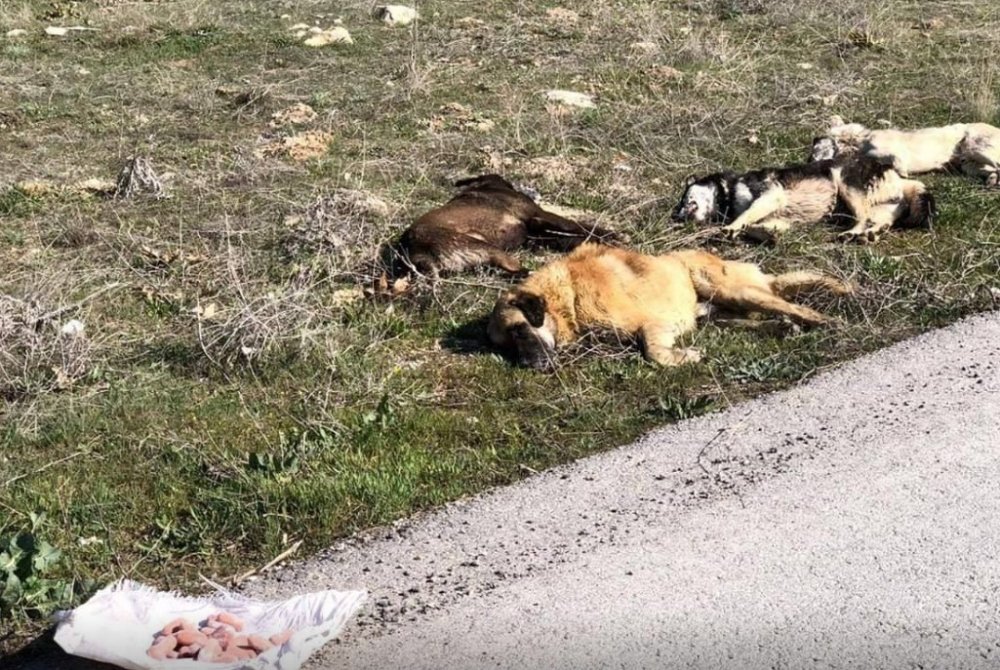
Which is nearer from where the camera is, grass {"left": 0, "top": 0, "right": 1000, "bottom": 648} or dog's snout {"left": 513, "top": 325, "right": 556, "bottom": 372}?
grass {"left": 0, "top": 0, "right": 1000, "bottom": 648}

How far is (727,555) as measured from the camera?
16.4 feet

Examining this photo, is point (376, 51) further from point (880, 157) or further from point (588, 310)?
point (588, 310)

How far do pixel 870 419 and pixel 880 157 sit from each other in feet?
16.8

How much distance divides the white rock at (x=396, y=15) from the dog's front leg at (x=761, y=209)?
375 inches

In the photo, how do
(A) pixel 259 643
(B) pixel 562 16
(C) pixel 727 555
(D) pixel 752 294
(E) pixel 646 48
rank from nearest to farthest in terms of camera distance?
1. (A) pixel 259 643
2. (C) pixel 727 555
3. (D) pixel 752 294
4. (E) pixel 646 48
5. (B) pixel 562 16

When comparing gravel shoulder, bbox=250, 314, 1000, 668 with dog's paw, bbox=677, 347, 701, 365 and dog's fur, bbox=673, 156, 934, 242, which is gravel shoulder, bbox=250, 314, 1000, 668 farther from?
dog's fur, bbox=673, 156, 934, 242

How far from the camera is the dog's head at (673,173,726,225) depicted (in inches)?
375

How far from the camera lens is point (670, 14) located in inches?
701

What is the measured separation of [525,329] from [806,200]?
360 centimetres

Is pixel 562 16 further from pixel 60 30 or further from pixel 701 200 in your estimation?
pixel 701 200

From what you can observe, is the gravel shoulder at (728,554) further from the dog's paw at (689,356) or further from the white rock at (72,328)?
the white rock at (72,328)

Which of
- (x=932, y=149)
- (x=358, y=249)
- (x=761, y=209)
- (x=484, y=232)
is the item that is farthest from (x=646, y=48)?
(x=358, y=249)

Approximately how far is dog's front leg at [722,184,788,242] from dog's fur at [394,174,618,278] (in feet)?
3.04

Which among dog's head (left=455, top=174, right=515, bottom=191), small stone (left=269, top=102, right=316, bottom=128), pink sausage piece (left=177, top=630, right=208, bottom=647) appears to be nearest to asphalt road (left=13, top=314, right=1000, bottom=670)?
pink sausage piece (left=177, top=630, right=208, bottom=647)
